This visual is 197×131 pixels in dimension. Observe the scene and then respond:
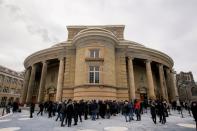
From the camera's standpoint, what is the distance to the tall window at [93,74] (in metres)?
22.7

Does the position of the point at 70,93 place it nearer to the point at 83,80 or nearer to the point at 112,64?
the point at 83,80

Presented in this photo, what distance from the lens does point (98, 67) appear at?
915 inches

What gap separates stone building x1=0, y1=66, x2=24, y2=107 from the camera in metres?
57.9

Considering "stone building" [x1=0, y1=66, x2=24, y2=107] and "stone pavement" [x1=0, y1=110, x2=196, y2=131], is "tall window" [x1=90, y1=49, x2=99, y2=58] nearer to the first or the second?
"stone pavement" [x1=0, y1=110, x2=196, y2=131]

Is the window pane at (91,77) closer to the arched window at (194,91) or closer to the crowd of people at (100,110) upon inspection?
the crowd of people at (100,110)

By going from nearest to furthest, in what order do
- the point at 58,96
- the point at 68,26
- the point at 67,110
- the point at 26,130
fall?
the point at 26,130, the point at 67,110, the point at 58,96, the point at 68,26

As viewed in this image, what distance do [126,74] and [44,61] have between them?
16.5 meters

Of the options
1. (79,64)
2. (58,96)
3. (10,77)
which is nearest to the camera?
(79,64)

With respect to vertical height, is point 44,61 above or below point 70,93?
above

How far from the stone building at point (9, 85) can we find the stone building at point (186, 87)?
2678 inches

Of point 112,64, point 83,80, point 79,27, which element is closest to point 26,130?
Answer: point 83,80

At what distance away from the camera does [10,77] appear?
207 feet

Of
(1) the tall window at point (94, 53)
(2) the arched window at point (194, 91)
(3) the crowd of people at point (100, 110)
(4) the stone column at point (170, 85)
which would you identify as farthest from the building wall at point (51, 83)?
(2) the arched window at point (194, 91)

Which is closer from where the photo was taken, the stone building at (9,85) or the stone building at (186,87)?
the stone building at (9,85)
